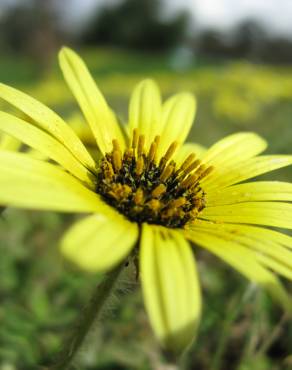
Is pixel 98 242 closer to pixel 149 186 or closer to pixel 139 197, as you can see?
pixel 139 197

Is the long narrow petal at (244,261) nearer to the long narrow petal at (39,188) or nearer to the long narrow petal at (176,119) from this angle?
the long narrow petal at (39,188)

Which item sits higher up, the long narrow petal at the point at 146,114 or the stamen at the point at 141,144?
the long narrow petal at the point at 146,114

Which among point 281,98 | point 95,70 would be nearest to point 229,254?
point 281,98

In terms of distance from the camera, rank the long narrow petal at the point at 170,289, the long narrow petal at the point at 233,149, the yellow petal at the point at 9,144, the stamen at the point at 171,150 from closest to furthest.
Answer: the long narrow petal at the point at 170,289
the stamen at the point at 171,150
the long narrow petal at the point at 233,149
the yellow petal at the point at 9,144

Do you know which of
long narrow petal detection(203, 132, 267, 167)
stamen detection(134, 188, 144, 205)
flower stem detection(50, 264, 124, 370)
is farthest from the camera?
A: long narrow petal detection(203, 132, 267, 167)

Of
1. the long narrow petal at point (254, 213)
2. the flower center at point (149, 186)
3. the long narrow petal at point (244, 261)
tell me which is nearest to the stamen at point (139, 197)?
the flower center at point (149, 186)

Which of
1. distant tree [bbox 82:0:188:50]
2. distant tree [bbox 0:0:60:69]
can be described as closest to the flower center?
distant tree [bbox 0:0:60:69]

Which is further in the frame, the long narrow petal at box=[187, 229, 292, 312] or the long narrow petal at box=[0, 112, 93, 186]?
the long narrow petal at box=[0, 112, 93, 186]

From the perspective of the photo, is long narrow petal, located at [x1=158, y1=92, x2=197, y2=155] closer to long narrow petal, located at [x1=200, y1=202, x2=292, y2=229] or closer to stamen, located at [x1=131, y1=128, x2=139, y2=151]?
stamen, located at [x1=131, y1=128, x2=139, y2=151]
